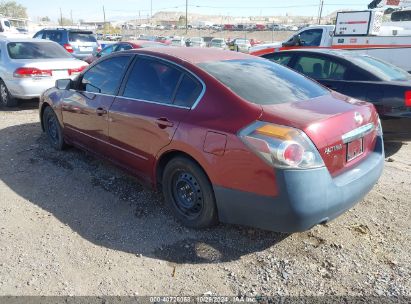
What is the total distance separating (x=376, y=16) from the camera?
11211 mm

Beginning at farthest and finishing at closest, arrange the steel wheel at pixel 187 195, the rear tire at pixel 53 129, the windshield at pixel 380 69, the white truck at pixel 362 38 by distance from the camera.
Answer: the white truck at pixel 362 38
the windshield at pixel 380 69
the rear tire at pixel 53 129
the steel wheel at pixel 187 195

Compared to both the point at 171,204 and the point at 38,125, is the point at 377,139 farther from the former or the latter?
the point at 38,125

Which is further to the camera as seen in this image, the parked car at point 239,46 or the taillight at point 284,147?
the parked car at point 239,46

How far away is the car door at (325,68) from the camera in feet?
18.7

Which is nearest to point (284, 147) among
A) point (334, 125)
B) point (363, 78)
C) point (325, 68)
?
point (334, 125)

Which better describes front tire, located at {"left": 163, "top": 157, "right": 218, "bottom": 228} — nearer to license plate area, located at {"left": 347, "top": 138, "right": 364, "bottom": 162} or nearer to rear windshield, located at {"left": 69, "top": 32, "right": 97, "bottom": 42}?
license plate area, located at {"left": 347, "top": 138, "right": 364, "bottom": 162}

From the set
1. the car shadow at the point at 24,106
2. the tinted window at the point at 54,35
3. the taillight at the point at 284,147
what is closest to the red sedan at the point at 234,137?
the taillight at the point at 284,147

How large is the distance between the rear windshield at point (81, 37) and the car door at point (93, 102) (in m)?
11.6

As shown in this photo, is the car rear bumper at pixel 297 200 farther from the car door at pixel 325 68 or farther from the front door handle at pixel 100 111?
the car door at pixel 325 68

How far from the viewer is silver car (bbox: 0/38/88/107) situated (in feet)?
25.5

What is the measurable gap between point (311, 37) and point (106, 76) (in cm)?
983

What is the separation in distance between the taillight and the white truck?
8.54 metres

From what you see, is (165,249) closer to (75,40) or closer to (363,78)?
(363,78)

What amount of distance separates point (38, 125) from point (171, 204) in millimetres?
4360
